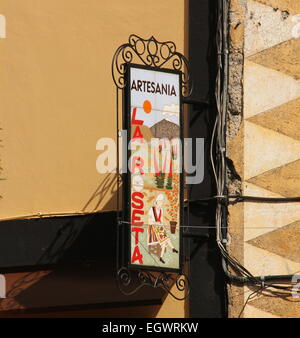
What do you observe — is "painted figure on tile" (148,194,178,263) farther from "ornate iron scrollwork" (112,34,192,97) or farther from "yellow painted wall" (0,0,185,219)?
"ornate iron scrollwork" (112,34,192,97)

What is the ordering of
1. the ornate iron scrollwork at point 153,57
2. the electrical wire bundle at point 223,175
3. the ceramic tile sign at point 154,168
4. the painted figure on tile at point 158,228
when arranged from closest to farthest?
the ceramic tile sign at point 154,168 < the painted figure on tile at point 158,228 < the ornate iron scrollwork at point 153,57 < the electrical wire bundle at point 223,175

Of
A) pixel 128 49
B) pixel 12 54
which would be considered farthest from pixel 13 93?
pixel 128 49

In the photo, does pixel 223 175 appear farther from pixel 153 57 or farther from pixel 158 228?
pixel 153 57

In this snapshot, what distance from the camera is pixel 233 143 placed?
11398 mm

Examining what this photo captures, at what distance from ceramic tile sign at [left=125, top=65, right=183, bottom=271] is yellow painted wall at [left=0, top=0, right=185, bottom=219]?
801mm

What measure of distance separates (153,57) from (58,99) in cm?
107

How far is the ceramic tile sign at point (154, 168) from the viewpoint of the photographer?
10.5m

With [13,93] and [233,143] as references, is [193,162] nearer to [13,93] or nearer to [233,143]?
[233,143]

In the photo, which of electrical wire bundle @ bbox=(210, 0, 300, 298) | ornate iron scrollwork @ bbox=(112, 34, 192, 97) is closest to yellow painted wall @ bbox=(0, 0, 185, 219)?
ornate iron scrollwork @ bbox=(112, 34, 192, 97)

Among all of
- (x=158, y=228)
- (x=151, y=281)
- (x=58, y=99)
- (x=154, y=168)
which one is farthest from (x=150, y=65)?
(x=151, y=281)

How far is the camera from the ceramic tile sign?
10.5 m

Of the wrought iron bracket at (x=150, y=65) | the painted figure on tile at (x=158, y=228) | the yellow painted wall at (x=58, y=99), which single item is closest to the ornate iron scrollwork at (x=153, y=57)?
the wrought iron bracket at (x=150, y=65)

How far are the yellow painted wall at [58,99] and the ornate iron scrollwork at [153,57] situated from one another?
12 centimetres

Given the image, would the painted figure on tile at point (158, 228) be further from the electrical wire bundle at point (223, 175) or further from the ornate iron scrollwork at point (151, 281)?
the electrical wire bundle at point (223, 175)
